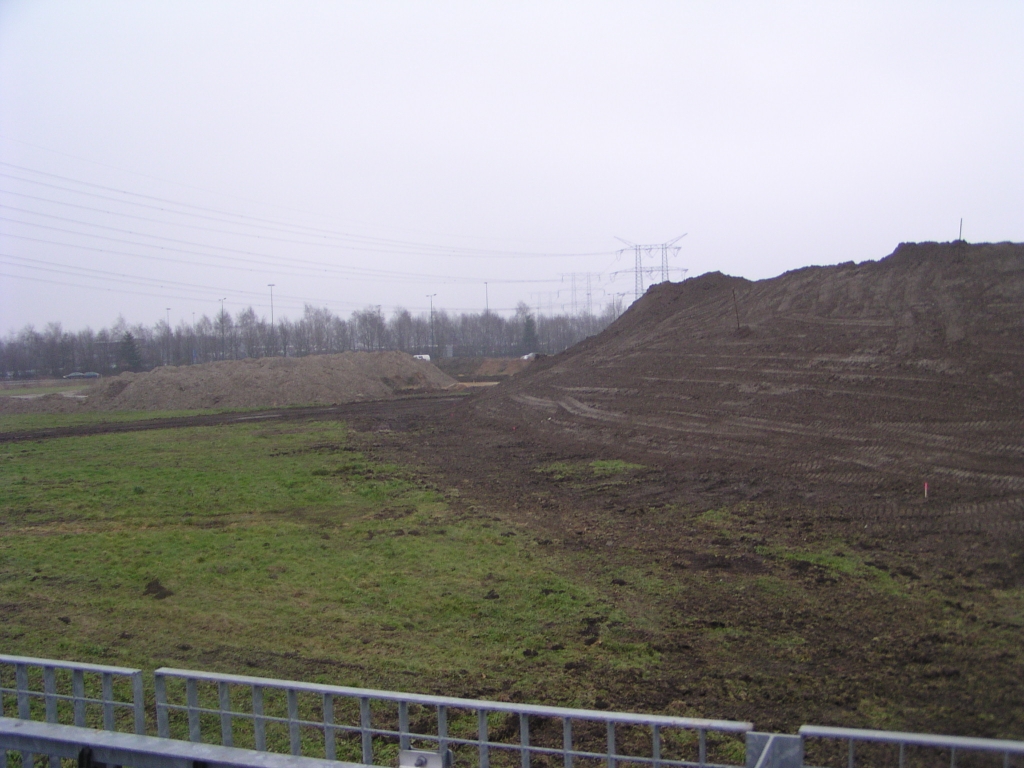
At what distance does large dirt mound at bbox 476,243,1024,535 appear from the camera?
45.8 ft

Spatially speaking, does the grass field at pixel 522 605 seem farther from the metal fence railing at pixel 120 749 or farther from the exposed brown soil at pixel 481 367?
the exposed brown soil at pixel 481 367

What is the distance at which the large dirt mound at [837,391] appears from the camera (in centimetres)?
1396

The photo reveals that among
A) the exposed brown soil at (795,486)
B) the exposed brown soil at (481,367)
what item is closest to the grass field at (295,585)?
the exposed brown soil at (795,486)

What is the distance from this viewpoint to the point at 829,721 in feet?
18.5

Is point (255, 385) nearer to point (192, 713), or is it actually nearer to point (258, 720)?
point (192, 713)

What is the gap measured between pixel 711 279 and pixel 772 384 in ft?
50.1

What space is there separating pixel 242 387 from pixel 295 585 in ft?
123

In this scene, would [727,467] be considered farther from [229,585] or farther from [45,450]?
[45,450]

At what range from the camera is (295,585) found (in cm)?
966

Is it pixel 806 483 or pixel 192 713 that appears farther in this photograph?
pixel 806 483

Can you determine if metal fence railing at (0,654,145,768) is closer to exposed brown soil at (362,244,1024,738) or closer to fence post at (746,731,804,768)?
fence post at (746,731,804,768)

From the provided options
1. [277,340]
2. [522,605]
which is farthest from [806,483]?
[277,340]

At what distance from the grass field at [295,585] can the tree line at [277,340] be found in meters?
49.4

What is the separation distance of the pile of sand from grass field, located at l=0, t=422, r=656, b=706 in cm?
2602
